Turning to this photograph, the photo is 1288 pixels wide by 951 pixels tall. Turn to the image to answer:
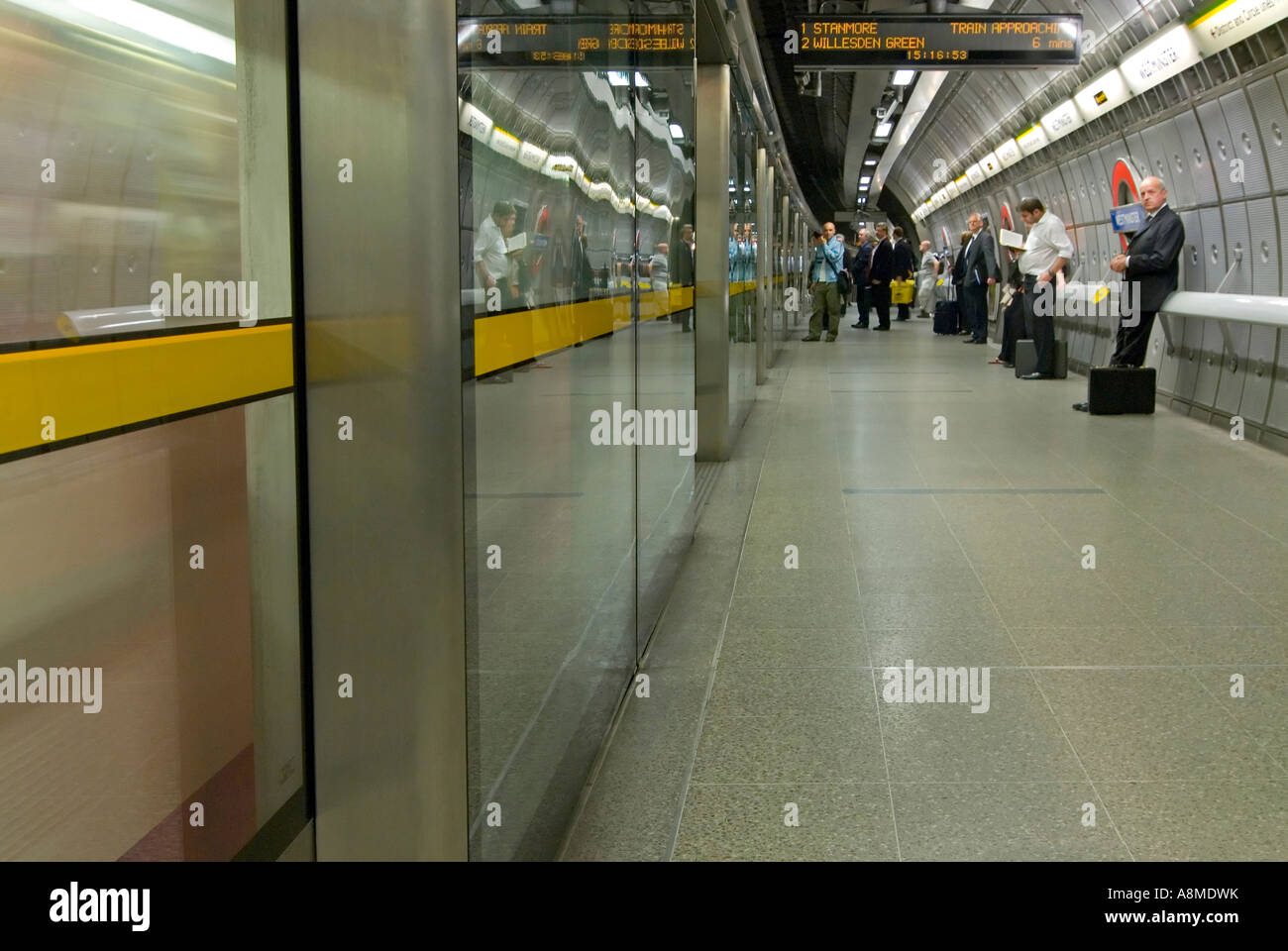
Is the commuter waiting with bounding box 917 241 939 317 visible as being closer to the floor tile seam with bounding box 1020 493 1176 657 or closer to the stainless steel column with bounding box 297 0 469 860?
the floor tile seam with bounding box 1020 493 1176 657

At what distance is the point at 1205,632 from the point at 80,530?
14.0 feet

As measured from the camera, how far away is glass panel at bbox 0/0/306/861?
148 centimetres

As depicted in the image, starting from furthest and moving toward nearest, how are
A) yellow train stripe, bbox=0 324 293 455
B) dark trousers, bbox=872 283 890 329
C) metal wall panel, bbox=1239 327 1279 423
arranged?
dark trousers, bbox=872 283 890 329 < metal wall panel, bbox=1239 327 1279 423 < yellow train stripe, bbox=0 324 293 455

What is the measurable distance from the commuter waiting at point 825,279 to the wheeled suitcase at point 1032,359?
20.2 ft

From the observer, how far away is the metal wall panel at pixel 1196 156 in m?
11.8

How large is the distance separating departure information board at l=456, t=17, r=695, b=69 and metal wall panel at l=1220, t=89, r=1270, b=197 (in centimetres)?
678

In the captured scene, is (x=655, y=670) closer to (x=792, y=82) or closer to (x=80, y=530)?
(x=80, y=530)

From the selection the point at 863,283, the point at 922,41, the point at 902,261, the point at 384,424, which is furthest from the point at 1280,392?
the point at 902,261

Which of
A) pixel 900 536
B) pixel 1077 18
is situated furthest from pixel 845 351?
pixel 900 536

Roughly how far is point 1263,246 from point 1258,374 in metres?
1.08

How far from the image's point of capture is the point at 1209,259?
11898 millimetres

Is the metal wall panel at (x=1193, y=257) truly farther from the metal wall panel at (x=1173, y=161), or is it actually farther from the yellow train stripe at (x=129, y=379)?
the yellow train stripe at (x=129, y=379)

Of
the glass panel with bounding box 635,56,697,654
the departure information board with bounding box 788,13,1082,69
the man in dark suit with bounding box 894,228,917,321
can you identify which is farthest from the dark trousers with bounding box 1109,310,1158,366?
the man in dark suit with bounding box 894,228,917,321

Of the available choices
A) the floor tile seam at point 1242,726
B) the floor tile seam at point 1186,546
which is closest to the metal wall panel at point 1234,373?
the floor tile seam at point 1186,546
